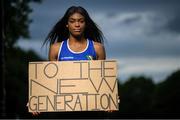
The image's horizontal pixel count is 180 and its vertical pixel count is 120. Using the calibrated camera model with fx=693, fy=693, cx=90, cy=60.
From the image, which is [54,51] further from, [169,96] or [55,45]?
[169,96]

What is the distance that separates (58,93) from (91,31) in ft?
2.29

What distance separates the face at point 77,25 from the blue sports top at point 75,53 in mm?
116

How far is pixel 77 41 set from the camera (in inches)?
224

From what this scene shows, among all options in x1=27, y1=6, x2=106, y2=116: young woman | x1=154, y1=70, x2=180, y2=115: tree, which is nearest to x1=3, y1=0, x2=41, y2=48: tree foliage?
x1=27, y1=6, x2=106, y2=116: young woman

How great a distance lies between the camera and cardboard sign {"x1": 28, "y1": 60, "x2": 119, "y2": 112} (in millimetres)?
5480

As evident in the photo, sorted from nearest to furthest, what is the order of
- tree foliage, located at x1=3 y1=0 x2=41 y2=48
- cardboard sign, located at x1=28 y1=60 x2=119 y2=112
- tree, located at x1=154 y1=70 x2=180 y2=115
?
cardboard sign, located at x1=28 y1=60 x2=119 y2=112, tree foliage, located at x1=3 y1=0 x2=41 y2=48, tree, located at x1=154 y1=70 x2=180 y2=115

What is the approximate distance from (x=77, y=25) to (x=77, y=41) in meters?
0.14

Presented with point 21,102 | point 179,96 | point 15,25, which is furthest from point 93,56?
point 179,96

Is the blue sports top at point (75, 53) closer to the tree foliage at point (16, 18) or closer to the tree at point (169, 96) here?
the tree foliage at point (16, 18)

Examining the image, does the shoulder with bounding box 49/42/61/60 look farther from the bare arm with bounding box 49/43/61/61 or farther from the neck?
the neck

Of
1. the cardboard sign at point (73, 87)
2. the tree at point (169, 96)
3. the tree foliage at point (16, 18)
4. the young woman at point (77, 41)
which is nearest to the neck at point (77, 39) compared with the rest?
the young woman at point (77, 41)

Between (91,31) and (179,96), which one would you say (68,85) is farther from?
(179,96)

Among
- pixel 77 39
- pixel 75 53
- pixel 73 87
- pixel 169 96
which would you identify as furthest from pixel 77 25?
pixel 169 96

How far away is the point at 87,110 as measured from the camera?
5.52m
